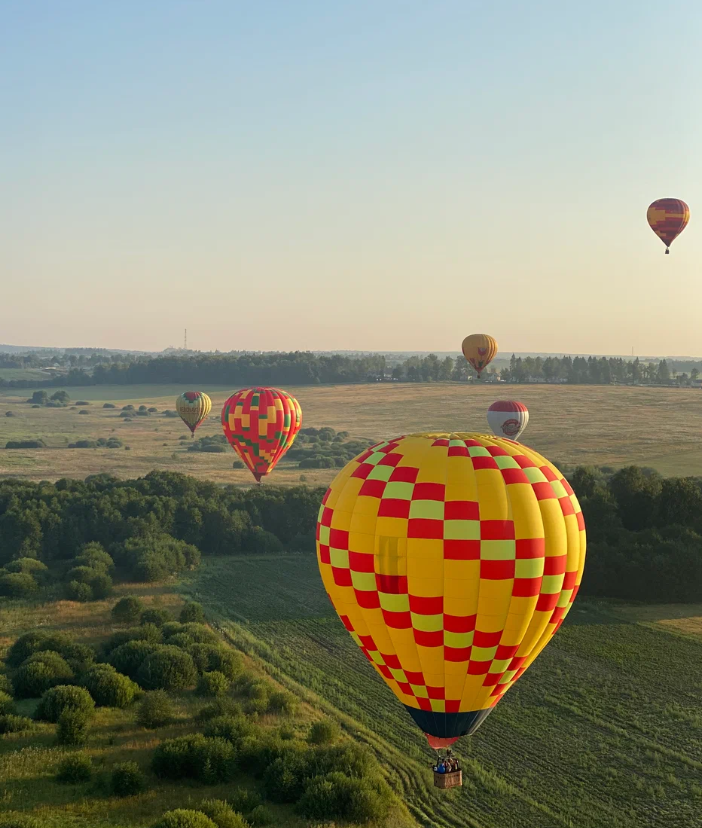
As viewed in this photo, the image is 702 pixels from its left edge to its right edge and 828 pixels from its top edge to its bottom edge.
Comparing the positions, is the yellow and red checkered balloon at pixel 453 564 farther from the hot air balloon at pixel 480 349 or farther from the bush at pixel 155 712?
the hot air balloon at pixel 480 349

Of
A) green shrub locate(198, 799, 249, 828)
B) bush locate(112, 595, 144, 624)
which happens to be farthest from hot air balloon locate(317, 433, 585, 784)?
bush locate(112, 595, 144, 624)

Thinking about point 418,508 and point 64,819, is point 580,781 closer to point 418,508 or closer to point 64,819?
point 418,508

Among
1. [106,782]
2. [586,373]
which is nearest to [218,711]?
[106,782]

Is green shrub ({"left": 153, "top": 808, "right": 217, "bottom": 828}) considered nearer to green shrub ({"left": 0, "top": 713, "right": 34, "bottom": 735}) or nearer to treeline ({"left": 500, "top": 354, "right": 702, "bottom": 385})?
green shrub ({"left": 0, "top": 713, "right": 34, "bottom": 735})

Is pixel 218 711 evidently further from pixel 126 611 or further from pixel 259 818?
pixel 126 611

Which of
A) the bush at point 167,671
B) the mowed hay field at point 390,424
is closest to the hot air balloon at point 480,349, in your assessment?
the mowed hay field at point 390,424
